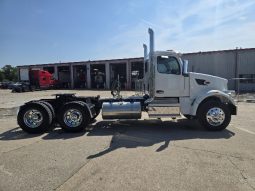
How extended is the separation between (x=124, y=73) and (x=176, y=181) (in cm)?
4509

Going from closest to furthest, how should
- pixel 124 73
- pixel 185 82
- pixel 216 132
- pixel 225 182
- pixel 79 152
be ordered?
pixel 225 182, pixel 79 152, pixel 216 132, pixel 185 82, pixel 124 73

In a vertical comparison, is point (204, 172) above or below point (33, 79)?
below

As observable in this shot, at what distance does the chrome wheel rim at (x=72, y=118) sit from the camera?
937cm

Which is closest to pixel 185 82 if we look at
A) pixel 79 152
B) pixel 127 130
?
pixel 127 130

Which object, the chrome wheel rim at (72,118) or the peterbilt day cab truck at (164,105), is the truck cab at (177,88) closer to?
the peterbilt day cab truck at (164,105)

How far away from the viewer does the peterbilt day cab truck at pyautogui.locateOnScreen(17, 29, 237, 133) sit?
9289 mm

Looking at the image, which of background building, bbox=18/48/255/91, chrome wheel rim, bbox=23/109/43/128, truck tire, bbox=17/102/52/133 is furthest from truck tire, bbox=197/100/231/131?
chrome wheel rim, bbox=23/109/43/128

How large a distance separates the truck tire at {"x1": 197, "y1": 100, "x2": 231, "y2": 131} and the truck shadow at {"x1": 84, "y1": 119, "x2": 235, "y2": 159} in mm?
251

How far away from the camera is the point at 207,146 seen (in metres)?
7.17

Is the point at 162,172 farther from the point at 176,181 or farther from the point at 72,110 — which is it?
the point at 72,110

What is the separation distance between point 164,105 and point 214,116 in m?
1.73

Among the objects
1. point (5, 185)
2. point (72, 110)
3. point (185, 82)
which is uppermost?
point (185, 82)

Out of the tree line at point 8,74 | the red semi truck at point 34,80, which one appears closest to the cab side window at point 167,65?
the red semi truck at point 34,80

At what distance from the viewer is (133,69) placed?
44375 millimetres
